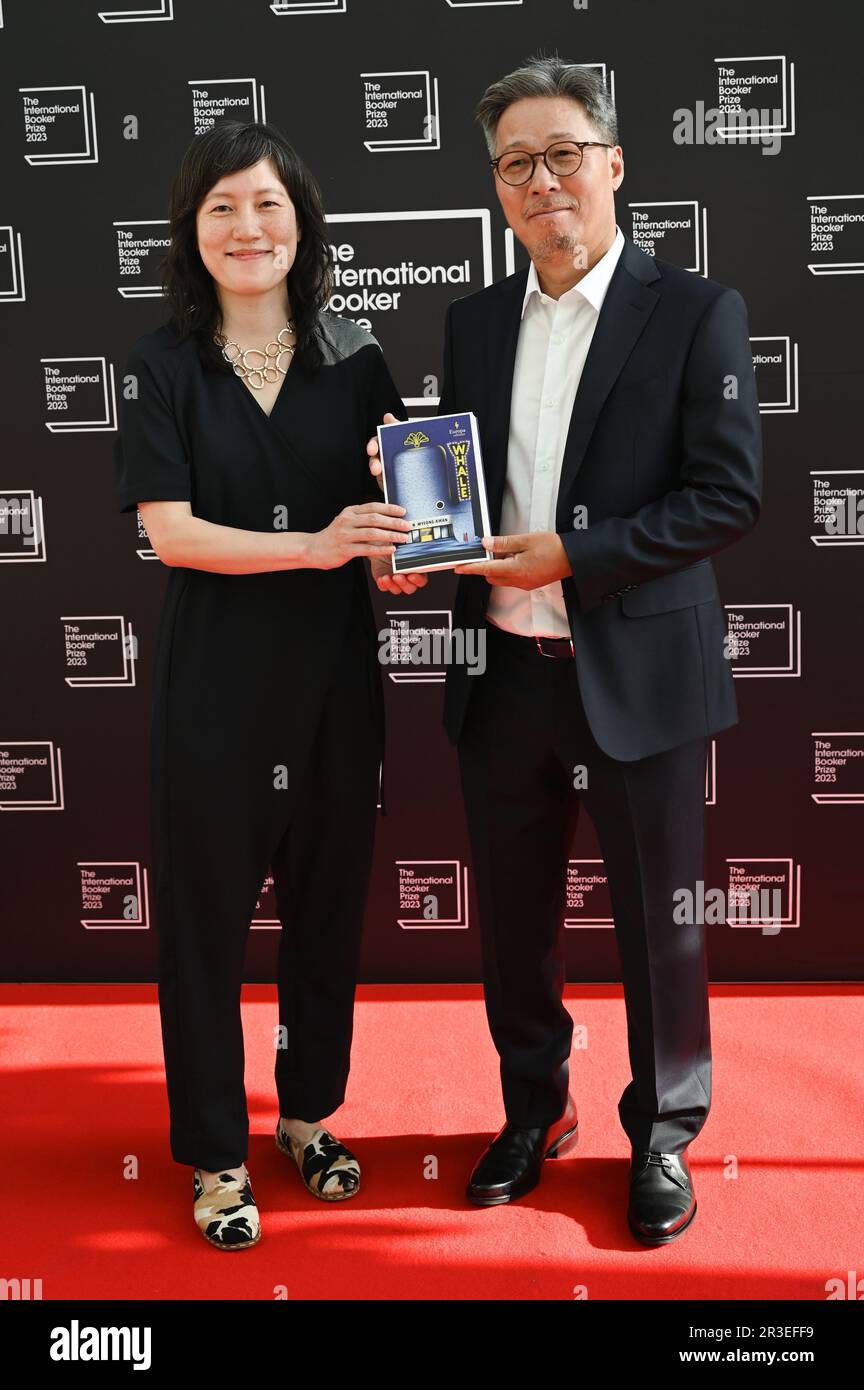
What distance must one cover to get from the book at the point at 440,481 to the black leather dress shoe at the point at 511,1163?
3.90ft

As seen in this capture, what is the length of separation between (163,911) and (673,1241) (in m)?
1.12

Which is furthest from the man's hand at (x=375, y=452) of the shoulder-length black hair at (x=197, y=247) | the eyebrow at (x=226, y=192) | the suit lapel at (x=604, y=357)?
the eyebrow at (x=226, y=192)

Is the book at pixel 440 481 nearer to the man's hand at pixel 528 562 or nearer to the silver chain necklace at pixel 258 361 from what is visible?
the man's hand at pixel 528 562

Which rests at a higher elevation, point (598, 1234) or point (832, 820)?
point (832, 820)

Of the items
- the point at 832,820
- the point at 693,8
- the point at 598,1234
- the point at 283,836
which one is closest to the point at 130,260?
the point at 693,8

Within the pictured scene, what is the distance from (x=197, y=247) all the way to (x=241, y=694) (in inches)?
31.5

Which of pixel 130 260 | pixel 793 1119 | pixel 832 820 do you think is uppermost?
pixel 130 260

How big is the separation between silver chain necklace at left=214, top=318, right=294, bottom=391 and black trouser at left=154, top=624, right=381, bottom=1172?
0.50 m

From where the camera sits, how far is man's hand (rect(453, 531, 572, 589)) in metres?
2.20

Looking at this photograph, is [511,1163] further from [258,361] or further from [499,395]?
[258,361]

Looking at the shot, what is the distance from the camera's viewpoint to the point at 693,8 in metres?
3.22

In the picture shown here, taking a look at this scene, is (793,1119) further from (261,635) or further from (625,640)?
(261,635)

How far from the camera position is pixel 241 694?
234 centimetres

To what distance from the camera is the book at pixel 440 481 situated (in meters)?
2.25
